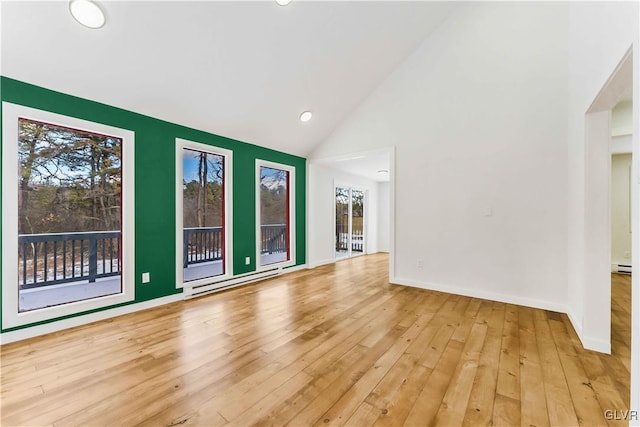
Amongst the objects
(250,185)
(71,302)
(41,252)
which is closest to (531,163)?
(250,185)

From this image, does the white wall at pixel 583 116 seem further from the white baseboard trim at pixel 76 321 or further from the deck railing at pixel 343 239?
the deck railing at pixel 343 239

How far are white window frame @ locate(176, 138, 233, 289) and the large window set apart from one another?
2.32 ft

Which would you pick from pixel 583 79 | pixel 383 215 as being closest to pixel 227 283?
pixel 583 79

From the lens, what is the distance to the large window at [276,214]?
4.88m

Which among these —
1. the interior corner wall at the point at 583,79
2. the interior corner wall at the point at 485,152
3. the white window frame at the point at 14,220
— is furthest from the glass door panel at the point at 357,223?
the white window frame at the point at 14,220

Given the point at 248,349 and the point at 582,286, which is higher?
the point at 582,286

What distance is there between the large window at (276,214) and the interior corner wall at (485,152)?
199cm

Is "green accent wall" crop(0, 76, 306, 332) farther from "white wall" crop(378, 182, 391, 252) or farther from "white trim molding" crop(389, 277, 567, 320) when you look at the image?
"white wall" crop(378, 182, 391, 252)

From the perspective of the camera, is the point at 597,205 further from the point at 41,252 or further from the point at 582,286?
the point at 41,252

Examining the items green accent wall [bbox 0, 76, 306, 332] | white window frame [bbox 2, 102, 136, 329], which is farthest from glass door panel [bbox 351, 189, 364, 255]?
white window frame [bbox 2, 102, 136, 329]

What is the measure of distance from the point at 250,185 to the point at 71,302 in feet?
8.66

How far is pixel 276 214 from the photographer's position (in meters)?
5.15

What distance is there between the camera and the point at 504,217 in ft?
11.2

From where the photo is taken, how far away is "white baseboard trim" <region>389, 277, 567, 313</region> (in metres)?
3.12
